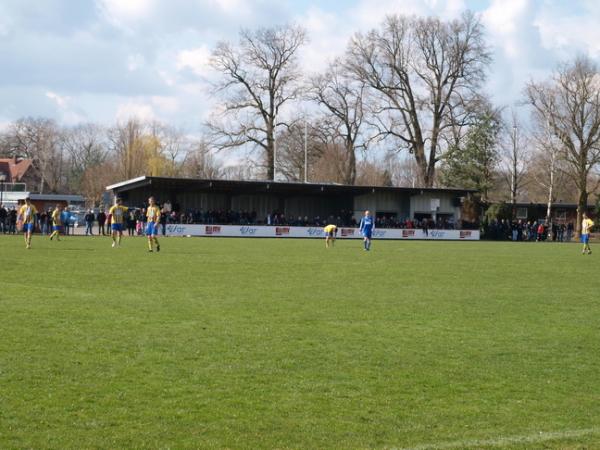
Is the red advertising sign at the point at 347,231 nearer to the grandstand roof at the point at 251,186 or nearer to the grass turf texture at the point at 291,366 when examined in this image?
the grandstand roof at the point at 251,186

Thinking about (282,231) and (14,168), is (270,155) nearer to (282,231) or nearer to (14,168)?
(282,231)

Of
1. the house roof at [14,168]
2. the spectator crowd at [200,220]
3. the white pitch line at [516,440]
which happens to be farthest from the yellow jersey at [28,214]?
the house roof at [14,168]

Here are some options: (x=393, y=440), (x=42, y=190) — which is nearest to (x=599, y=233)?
(x=42, y=190)

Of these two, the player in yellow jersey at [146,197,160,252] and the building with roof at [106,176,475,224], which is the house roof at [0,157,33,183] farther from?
the player in yellow jersey at [146,197,160,252]

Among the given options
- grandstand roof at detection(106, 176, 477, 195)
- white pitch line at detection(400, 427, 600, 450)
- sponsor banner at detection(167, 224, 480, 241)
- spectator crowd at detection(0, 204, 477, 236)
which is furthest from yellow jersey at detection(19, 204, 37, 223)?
white pitch line at detection(400, 427, 600, 450)

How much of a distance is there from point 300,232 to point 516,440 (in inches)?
1957

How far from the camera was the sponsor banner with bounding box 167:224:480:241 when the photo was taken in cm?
5178

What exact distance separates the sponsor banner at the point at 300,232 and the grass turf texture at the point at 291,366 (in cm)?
3522

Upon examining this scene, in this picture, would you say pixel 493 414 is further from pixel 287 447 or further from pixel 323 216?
pixel 323 216

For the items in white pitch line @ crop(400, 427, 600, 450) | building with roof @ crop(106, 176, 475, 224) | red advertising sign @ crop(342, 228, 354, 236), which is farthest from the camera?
building with roof @ crop(106, 176, 475, 224)

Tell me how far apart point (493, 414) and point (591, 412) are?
905 mm

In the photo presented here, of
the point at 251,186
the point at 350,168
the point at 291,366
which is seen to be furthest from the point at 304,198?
the point at 291,366

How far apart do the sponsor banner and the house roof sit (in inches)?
2041

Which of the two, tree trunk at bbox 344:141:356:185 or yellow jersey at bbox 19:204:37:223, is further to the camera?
tree trunk at bbox 344:141:356:185
